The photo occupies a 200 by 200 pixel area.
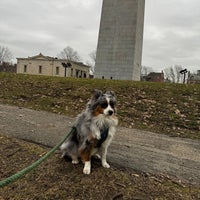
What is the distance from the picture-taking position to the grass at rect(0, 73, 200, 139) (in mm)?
7470

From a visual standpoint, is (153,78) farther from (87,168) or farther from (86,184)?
(86,184)

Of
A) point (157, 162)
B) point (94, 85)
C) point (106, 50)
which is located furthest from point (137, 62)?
point (157, 162)

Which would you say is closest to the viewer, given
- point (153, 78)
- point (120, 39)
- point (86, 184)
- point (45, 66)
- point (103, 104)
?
point (86, 184)

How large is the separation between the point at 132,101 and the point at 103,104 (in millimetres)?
6348

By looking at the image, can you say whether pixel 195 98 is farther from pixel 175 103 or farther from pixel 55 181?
pixel 55 181

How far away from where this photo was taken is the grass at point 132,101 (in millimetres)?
7470

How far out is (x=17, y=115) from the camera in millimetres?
7348

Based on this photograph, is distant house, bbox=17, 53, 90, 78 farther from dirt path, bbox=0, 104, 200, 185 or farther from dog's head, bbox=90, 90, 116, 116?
dog's head, bbox=90, 90, 116, 116

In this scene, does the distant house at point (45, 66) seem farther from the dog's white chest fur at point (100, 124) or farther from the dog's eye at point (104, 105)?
the dog's eye at point (104, 105)

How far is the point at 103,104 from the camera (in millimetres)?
3182

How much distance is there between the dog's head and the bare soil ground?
830 millimetres

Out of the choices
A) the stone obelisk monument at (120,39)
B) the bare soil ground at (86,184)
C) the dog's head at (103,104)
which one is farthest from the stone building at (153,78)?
the dog's head at (103,104)

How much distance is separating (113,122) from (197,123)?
5.00m

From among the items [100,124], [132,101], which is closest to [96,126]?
[100,124]
